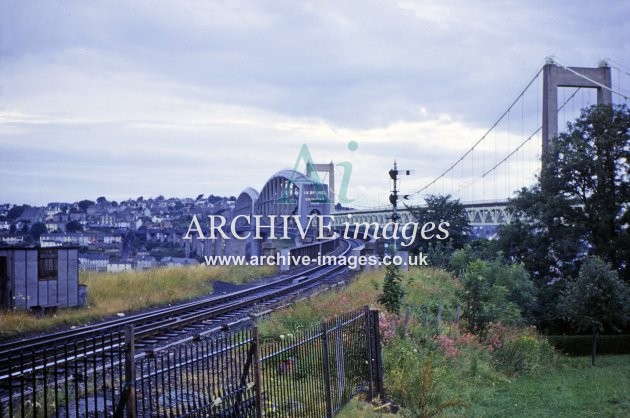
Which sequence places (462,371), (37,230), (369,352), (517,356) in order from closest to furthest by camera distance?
1. (369,352)
2. (462,371)
3. (517,356)
4. (37,230)

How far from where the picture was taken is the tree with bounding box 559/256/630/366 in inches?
1027

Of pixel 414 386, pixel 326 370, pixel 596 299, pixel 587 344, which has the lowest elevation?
pixel 587 344

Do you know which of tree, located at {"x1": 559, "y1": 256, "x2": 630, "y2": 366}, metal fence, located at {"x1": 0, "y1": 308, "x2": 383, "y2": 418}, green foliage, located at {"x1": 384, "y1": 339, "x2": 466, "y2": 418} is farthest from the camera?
tree, located at {"x1": 559, "y1": 256, "x2": 630, "y2": 366}

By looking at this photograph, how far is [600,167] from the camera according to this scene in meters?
34.1

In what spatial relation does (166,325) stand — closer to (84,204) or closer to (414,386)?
(414,386)

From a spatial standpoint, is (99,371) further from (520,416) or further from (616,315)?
(616,315)

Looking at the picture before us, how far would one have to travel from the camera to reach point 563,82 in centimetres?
4494

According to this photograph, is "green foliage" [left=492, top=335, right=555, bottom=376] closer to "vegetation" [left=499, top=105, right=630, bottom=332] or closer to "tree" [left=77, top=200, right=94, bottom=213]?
"vegetation" [left=499, top=105, right=630, bottom=332]

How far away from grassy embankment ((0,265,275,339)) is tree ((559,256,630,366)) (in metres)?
13.0

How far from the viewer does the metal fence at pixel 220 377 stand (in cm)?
549

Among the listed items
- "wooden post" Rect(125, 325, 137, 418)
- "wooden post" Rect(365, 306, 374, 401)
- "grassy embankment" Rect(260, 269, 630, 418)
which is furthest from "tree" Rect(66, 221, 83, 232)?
"wooden post" Rect(125, 325, 137, 418)

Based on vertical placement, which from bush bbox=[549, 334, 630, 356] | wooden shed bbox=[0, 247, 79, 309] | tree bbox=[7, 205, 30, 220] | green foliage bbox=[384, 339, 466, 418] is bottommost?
bush bbox=[549, 334, 630, 356]

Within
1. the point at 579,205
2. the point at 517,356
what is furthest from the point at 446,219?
the point at 517,356

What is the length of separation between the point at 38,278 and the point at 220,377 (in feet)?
30.5
